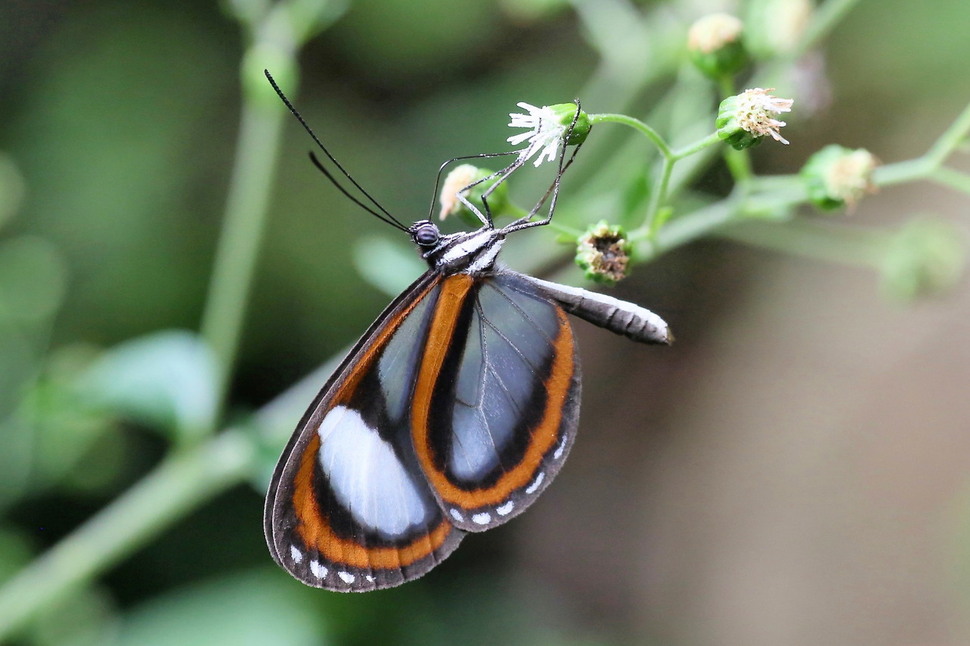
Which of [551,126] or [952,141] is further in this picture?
[952,141]

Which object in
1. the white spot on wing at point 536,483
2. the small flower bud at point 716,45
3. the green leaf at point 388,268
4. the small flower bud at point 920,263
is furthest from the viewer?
the small flower bud at point 920,263

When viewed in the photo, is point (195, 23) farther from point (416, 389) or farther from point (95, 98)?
point (416, 389)

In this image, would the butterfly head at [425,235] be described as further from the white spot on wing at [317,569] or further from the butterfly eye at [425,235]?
the white spot on wing at [317,569]

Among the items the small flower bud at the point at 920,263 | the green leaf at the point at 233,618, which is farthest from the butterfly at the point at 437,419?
the green leaf at the point at 233,618

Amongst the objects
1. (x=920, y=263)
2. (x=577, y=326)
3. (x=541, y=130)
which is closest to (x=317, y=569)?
(x=541, y=130)

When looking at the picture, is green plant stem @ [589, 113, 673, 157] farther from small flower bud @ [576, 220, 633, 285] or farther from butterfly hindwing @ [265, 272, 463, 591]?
butterfly hindwing @ [265, 272, 463, 591]

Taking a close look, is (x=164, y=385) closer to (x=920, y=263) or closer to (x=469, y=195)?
(x=469, y=195)

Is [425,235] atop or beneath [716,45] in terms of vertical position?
beneath
